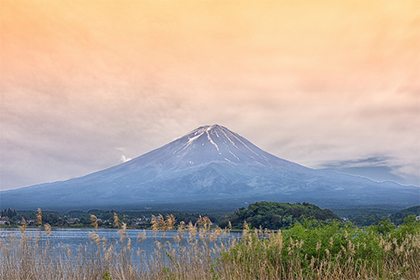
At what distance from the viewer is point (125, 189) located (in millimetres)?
152500

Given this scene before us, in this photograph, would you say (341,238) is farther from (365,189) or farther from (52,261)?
(365,189)

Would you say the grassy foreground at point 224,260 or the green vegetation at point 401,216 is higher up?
the grassy foreground at point 224,260

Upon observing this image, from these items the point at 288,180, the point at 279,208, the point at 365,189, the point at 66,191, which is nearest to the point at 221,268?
the point at 279,208

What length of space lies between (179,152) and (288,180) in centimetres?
4560

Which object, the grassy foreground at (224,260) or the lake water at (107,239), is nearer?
the grassy foreground at (224,260)

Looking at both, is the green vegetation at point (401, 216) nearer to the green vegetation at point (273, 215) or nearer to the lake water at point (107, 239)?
the green vegetation at point (273, 215)

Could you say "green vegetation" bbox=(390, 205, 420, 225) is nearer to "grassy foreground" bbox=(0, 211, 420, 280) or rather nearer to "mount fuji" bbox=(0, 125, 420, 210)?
"grassy foreground" bbox=(0, 211, 420, 280)

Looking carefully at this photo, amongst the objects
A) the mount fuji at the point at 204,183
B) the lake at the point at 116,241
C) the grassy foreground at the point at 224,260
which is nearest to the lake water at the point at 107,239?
the lake at the point at 116,241

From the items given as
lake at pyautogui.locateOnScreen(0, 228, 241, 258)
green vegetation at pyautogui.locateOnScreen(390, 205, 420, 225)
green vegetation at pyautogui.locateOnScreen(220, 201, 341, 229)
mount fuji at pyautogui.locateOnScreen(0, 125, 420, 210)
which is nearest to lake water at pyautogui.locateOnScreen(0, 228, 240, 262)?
lake at pyautogui.locateOnScreen(0, 228, 241, 258)

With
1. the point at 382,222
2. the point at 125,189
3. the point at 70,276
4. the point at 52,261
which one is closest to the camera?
the point at 70,276

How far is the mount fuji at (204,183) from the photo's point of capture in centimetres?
13812

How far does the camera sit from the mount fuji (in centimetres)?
13812

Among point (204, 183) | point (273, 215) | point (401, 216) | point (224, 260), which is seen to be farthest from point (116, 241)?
point (204, 183)

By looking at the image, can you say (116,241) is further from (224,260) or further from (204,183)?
(204,183)
